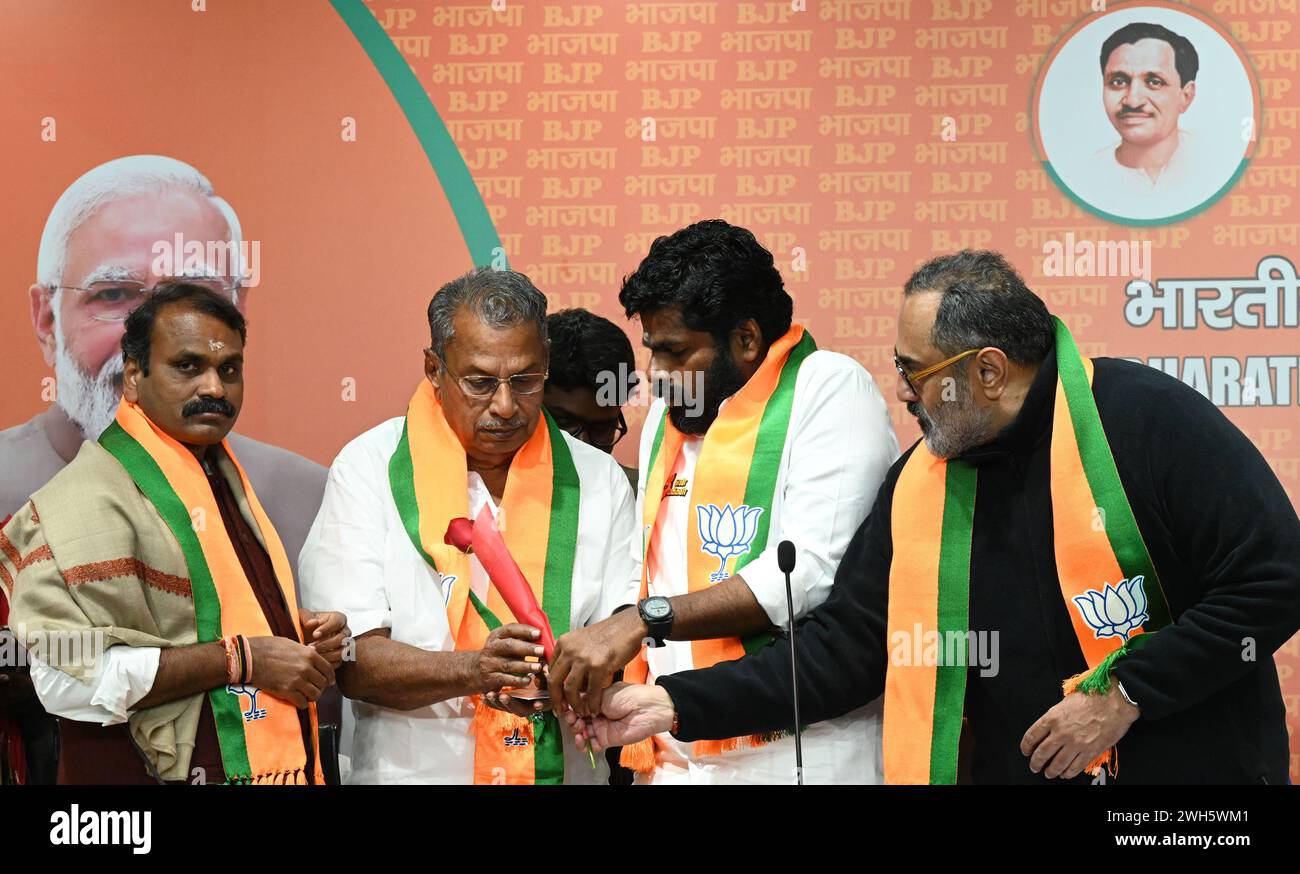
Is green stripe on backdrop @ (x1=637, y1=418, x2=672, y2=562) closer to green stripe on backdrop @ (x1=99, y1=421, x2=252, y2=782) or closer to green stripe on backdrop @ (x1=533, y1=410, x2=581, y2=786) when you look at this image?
green stripe on backdrop @ (x1=533, y1=410, x2=581, y2=786)

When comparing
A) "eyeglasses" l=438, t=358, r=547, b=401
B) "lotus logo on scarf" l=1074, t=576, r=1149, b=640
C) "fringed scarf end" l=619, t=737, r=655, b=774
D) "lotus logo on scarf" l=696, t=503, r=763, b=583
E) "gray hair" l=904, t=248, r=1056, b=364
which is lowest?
"fringed scarf end" l=619, t=737, r=655, b=774

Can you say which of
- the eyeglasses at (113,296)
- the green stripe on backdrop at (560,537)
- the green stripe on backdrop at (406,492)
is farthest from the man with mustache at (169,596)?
the eyeglasses at (113,296)

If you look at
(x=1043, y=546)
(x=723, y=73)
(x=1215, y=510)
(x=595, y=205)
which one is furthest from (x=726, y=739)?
(x=723, y=73)

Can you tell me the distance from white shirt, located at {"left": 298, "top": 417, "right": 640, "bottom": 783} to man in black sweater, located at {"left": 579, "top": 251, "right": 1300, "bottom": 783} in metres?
0.33

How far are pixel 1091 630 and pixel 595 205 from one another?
2.10 meters

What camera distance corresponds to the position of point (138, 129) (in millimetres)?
4293

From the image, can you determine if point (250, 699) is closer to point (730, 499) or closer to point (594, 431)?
point (730, 499)

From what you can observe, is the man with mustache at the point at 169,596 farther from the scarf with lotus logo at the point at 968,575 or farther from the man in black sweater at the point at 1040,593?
the scarf with lotus logo at the point at 968,575

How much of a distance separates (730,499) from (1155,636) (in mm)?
1011

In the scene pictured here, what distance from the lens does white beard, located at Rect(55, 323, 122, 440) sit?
13.8ft

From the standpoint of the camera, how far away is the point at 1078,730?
2.74 metres

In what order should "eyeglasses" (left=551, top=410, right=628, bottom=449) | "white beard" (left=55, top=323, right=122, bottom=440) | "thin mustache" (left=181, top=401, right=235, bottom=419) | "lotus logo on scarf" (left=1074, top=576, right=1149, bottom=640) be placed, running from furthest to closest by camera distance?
"white beard" (left=55, top=323, right=122, bottom=440) → "eyeglasses" (left=551, top=410, right=628, bottom=449) → "thin mustache" (left=181, top=401, right=235, bottom=419) → "lotus logo on scarf" (left=1074, top=576, right=1149, bottom=640)

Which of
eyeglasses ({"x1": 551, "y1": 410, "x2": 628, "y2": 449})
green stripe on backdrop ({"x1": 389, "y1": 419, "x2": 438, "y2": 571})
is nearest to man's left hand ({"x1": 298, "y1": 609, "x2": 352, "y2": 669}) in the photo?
green stripe on backdrop ({"x1": 389, "y1": 419, "x2": 438, "y2": 571})

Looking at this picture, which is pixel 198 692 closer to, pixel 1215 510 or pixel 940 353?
pixel 940 353
